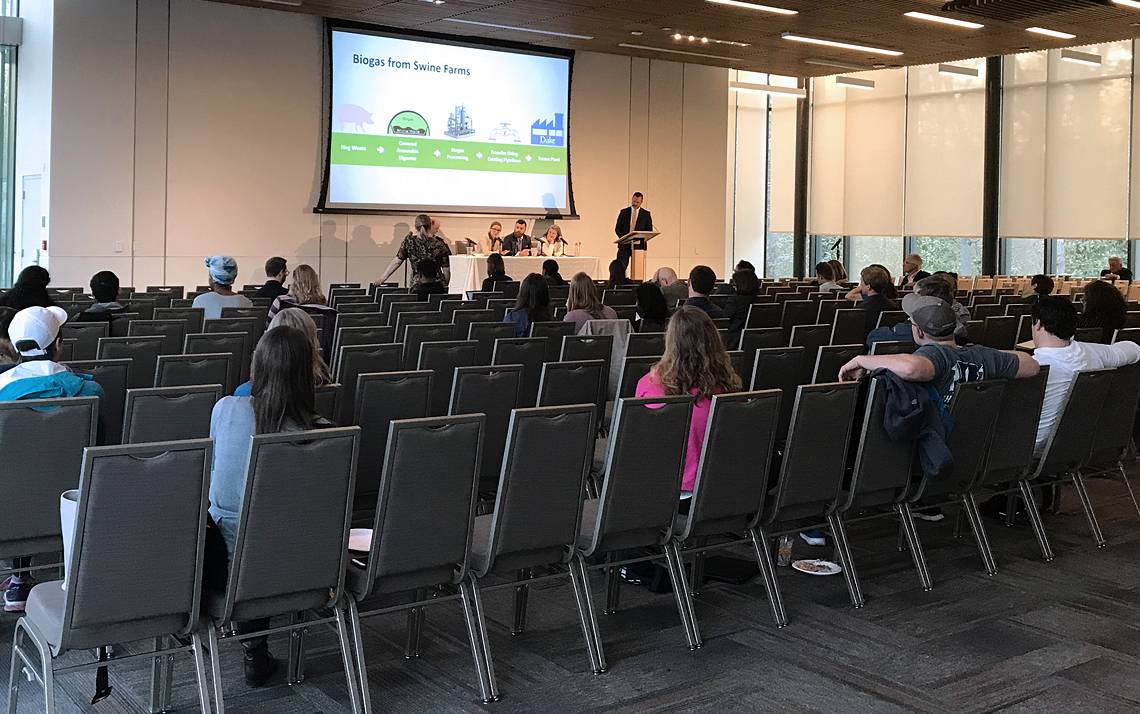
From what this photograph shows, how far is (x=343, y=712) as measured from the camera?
3.79 metres

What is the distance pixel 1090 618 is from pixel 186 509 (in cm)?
372

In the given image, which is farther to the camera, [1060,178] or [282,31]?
[1060,178]

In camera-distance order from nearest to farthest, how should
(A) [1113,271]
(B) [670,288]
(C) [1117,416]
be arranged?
(C) [1117,416] → (B) [670,288] → (A) [1113,271]

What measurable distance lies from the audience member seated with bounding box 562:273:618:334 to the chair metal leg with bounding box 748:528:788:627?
3.73 metres

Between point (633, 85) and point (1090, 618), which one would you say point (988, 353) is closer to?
point (1090, 618)

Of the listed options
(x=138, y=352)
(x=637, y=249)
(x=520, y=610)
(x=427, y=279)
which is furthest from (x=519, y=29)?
(x=520, y=610)

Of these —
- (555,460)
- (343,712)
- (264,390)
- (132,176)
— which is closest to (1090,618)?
(555,460)

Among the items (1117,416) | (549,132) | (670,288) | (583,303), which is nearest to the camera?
(1117,416)

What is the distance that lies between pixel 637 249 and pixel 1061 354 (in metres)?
12.5

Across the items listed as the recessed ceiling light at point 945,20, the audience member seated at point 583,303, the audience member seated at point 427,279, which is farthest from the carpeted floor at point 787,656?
the recessed ceiling light at point 945,20

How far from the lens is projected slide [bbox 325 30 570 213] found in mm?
16984

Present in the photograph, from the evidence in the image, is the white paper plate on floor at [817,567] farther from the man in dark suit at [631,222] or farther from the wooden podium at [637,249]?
the man in dark suit at [631,222]

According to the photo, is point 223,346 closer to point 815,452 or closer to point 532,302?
point 532,302

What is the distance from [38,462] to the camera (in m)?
4.01
